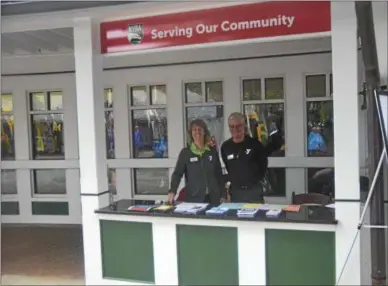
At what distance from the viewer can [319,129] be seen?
5.57 meters

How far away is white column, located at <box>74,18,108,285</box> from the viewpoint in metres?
3.60

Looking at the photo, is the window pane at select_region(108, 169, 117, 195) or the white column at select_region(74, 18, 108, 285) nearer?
the white column at select_region(74, 18, 108, 285)

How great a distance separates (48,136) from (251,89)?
128 inches

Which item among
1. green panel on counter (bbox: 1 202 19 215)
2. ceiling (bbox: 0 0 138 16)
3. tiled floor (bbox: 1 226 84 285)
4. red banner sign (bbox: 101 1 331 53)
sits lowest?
tiled floor (bbox: 1 226 84 285)

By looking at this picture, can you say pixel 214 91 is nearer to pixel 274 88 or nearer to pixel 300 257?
pixel 274 88

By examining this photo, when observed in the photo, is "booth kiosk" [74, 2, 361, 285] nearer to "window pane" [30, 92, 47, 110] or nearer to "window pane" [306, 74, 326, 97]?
"window pane" [306, 74, 326, 97]

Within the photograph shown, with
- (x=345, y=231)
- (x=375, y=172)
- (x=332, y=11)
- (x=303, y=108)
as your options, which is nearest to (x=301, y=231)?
(x=345, y=231)

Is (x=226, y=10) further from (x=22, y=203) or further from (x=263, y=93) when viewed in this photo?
(x=22, y=203)

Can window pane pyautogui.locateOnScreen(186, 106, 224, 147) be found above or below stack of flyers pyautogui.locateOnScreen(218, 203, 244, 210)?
above

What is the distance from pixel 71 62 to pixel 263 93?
9.51 feet

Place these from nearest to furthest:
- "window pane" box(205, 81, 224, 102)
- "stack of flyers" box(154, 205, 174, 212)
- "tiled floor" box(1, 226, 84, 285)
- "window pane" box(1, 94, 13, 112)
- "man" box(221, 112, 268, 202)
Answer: "stack of flyers" box(154, 205, 174, 212) < "man" box(221, 112, 268, 202) < "tiled floor" box(1, 226, 84, 285) < "window pane" box(205, 81, 224, 102) < "window pane" box(1, 94, 13, 112)

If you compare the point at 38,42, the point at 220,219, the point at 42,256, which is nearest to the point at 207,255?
the point at 220,219

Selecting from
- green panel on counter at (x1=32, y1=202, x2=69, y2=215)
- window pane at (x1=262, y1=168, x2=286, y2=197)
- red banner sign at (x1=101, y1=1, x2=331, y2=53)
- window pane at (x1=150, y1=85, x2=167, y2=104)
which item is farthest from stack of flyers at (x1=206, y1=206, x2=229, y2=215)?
green panel on counter at (x1=32, y1=202, x2=69, y2=215)

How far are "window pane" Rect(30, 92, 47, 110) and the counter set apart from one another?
3.44 meters
